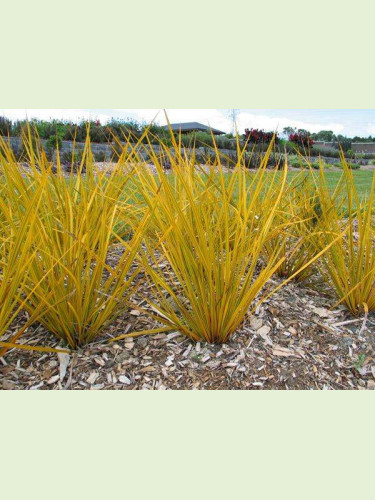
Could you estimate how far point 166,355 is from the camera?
6.05ft

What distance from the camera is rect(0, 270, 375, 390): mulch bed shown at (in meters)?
1.75

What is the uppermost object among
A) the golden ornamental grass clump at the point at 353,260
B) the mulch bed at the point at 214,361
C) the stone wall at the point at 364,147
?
the stone wall at the point at 364,147

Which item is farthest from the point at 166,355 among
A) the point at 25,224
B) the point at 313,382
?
the point at 25,224

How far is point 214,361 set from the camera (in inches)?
70.8

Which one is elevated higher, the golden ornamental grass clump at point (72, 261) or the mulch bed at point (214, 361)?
the golden ornamental grass clump at point (72, 261)

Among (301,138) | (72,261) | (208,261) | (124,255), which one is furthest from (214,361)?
(301,138)

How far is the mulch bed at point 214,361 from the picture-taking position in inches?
68.9

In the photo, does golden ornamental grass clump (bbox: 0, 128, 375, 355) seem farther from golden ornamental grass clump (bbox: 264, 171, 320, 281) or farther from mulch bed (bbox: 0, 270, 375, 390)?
golden ornamental grass clump (bbox: 264, 171, 320, 281)

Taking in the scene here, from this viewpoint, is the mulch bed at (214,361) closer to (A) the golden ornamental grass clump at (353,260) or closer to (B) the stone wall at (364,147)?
(A) the golden ornamental grass clump at (353,260)

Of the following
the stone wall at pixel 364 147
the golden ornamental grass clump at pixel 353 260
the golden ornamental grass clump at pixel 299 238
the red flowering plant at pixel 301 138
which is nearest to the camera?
the golden ornamental grass clump at pixel 353 260

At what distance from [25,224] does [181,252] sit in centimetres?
64

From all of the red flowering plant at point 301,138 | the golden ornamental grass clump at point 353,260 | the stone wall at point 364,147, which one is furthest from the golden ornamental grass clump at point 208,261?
the stone wall at point 364,147

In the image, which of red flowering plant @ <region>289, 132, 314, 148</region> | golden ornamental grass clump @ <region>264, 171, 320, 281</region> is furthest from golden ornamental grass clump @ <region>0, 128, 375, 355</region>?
red flowering plant @ <region>289, 132, 314, 148</region>

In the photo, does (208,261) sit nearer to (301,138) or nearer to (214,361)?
(214,361)
